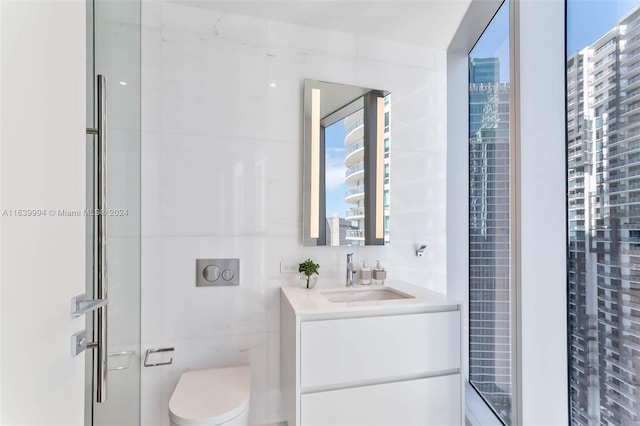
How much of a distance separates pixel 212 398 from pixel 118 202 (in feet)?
2.86

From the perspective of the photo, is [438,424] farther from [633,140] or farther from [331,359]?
[633,140]

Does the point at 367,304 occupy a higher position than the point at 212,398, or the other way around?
the point at 367,304

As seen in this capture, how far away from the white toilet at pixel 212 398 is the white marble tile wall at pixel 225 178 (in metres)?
0.12

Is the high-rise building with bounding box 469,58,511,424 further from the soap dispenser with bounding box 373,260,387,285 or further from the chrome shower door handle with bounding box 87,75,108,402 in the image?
the chrome shower door handle with bounding box 87,75,108,402

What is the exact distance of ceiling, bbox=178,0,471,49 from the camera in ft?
5.07

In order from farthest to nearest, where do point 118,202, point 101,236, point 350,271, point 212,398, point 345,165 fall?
1. point 345,165
2. point 350,271
3. point 212,398
4. point 118,202
5. point 101,236

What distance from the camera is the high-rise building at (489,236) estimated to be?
1403 mm

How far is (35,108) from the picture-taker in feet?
1.78

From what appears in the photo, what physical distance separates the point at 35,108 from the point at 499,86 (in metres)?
1.74

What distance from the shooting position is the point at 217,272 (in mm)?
1551

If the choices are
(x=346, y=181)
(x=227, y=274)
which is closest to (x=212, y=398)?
(x=227, y=274)

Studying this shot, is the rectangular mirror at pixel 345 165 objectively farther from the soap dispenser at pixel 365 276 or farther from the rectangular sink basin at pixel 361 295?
the rectangular sink basin at pixel 361 295

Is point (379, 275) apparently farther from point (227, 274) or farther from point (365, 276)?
point (227, 274)

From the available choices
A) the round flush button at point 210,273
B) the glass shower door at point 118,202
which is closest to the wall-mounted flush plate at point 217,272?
the round flush button at point 210,273
